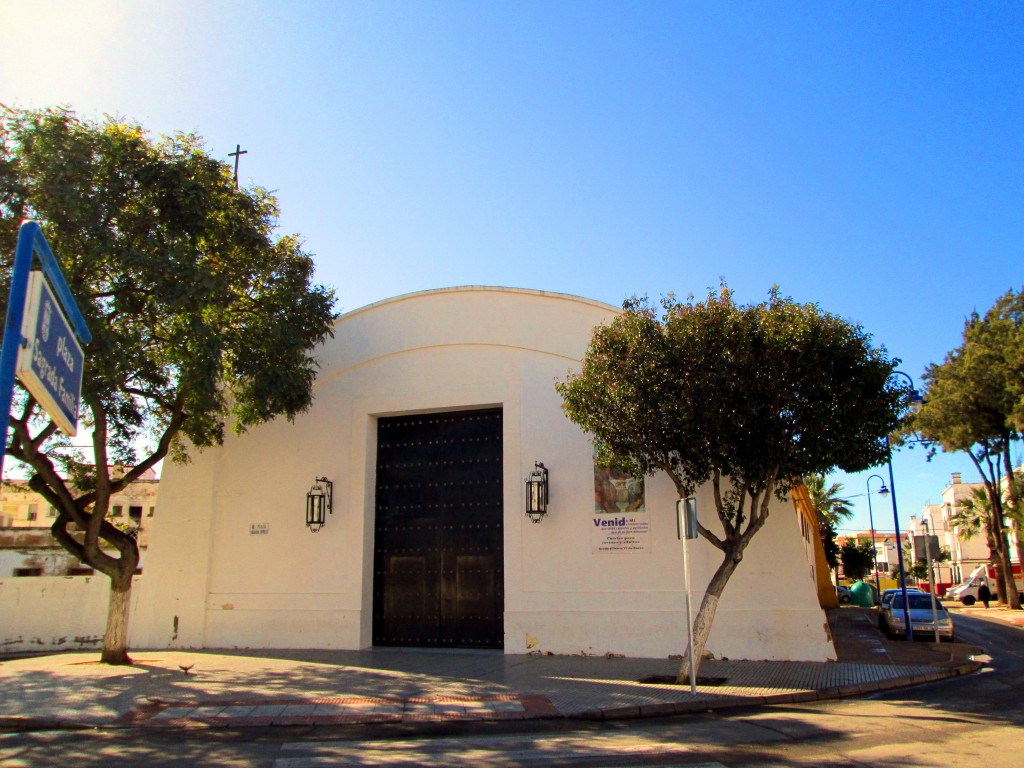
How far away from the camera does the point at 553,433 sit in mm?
14641

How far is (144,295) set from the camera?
41.1ft

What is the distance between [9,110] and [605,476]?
37.1 feet

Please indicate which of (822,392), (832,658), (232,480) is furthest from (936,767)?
(232,480)

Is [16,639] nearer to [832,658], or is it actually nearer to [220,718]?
[220,718]

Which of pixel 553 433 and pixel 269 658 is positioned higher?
pixel 553 433

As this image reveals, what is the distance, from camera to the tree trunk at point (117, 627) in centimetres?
1306

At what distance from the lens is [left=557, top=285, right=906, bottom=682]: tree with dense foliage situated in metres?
11.1

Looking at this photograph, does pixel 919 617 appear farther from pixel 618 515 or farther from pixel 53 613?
pixel 53 613

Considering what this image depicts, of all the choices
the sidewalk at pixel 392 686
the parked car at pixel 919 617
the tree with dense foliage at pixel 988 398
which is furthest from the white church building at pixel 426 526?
the tree with dense foliage at pixel 988 398

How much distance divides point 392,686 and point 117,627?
5.55m

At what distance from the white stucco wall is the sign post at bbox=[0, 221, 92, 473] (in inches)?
417

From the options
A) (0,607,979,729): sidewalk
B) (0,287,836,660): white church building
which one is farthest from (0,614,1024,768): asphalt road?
(0,287,836,660): white church building

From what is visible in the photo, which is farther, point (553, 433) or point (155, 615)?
A: point (155, 615)

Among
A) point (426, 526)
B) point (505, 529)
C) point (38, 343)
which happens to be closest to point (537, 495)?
point (505, 529)
